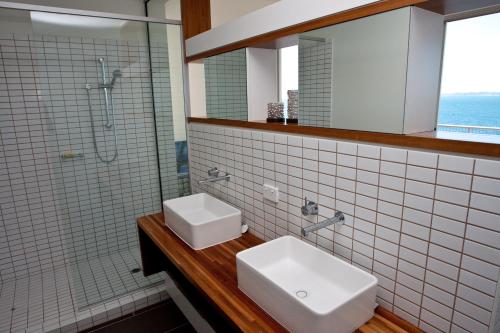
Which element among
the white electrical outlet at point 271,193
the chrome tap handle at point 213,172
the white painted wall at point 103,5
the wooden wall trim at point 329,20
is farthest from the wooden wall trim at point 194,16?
the white electrical outlet at point 271,193

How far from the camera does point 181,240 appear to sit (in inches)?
75.9

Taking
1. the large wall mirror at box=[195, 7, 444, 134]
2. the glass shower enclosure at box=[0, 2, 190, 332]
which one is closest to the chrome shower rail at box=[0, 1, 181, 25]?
the glass shower enclosure at box=[0, 2, 190, 332]

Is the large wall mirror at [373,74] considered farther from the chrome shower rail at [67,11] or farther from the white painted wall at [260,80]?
the chrome shower rail at [67,11]

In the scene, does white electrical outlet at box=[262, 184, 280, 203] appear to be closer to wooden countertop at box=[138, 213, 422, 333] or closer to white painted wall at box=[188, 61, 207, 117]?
wooden countertop at box=[138, 213, 422, 333]

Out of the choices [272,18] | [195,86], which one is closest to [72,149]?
[195,86]

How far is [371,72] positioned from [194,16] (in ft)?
5.45

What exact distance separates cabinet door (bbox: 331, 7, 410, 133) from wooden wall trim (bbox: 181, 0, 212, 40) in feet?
4.67

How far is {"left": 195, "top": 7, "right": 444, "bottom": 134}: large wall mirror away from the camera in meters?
1.09

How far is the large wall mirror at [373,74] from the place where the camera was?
1.09 metres

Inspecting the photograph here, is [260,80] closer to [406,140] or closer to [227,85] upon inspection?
[227,85]

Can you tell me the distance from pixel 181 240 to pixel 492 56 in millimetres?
1820

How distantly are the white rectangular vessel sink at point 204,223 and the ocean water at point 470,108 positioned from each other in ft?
3.90

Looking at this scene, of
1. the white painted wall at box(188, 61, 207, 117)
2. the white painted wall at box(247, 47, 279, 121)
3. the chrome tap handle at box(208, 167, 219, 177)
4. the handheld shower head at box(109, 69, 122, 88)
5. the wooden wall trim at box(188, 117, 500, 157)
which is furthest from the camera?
the white painted wall at box(188, 61, 207, 117)

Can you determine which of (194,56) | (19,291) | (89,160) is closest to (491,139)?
(194,56)
